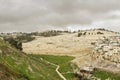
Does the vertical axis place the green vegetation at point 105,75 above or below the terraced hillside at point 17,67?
below

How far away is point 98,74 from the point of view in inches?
5571

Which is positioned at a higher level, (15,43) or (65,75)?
(15,43)

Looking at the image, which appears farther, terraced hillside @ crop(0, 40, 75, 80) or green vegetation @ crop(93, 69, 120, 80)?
green vegetation @ crop(93, 69, 120, 80)

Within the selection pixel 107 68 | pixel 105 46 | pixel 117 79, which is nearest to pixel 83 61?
pixel 105 46

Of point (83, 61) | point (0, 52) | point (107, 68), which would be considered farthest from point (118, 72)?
point (0, 52)

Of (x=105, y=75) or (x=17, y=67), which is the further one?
(x=105, y=75)

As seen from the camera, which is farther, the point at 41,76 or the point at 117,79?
the point at 117,79

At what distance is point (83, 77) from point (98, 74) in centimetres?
639

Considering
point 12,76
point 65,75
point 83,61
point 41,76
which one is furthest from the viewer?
point 83,61

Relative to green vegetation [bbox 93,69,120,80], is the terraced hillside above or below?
above

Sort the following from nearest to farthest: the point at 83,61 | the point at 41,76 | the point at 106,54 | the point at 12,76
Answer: the point at 12,76, the point at 41,76, the point at 106,54, the point at 83,61

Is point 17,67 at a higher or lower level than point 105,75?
higher

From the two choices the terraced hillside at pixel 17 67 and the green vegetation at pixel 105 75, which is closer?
the terraced hillside at pixel 17 67

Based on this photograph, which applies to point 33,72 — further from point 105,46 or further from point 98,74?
point 105,46
